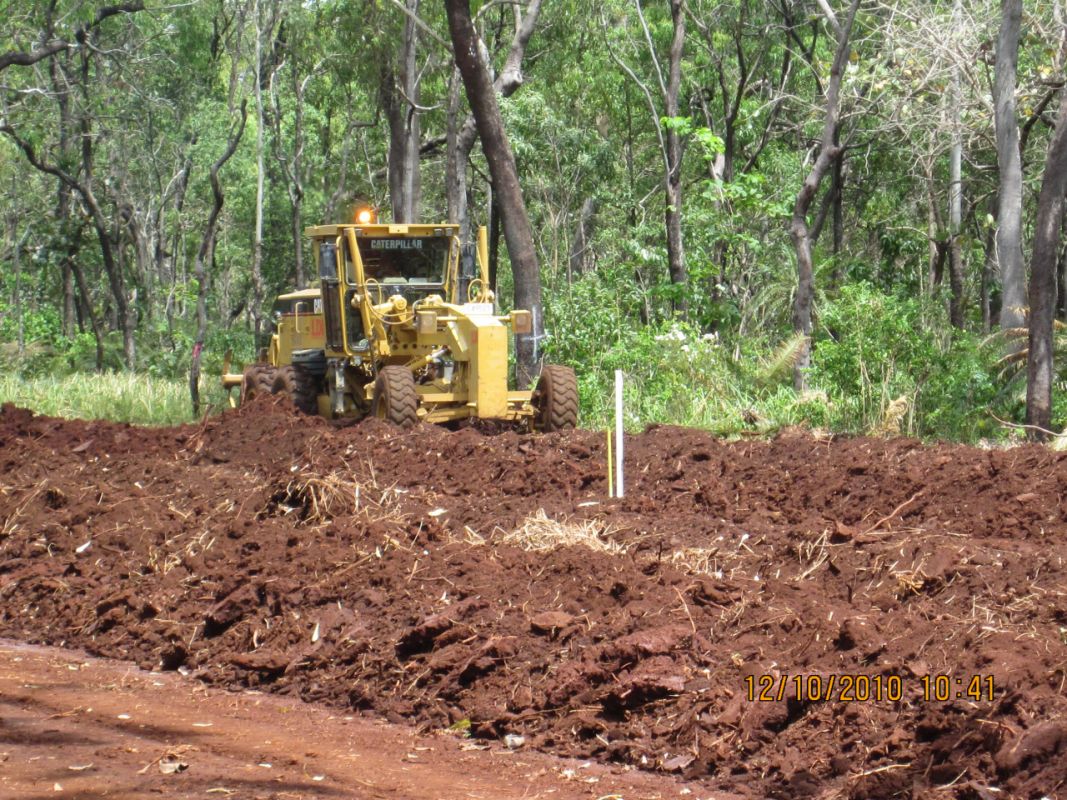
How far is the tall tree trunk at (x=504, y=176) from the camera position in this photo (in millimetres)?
19109

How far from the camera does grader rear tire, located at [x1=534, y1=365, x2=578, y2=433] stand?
16516 millimetres

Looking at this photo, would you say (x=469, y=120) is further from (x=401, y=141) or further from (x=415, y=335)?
(x=415, y=335)

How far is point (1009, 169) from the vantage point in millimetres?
20125

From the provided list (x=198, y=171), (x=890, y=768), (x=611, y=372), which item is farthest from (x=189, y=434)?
(x=198, y=171)

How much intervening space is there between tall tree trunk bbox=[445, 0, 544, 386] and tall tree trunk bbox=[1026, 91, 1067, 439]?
274 inches

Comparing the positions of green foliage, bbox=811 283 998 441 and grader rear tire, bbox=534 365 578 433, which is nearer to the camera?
green foliage, bbox=811 283 998 441

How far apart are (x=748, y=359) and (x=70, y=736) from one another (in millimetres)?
14192

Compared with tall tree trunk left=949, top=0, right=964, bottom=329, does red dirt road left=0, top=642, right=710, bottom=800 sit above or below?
below

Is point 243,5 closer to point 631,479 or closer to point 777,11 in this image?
point 777,11

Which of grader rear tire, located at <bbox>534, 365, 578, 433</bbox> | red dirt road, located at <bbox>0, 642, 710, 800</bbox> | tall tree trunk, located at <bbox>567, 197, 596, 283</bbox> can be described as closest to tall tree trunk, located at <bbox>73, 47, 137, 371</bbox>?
tall tree trunk, located at <bbox>567, 197, 596, 283</bbox>

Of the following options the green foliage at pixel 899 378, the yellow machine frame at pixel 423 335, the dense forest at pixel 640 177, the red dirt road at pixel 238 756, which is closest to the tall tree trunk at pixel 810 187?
the dense forest at pixel 640 177

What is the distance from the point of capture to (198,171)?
45.2 meters

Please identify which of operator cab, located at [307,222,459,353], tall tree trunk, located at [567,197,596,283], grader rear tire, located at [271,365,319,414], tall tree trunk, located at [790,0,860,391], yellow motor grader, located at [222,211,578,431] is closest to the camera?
yellow motor grader, located at [222,211,578,431]

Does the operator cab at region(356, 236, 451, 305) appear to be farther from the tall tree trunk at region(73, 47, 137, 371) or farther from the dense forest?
the tall tree trunk at region(73, 47, 137, 371)
